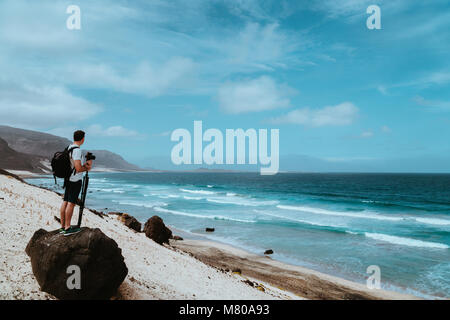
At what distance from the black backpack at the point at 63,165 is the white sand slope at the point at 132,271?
2173 millimetres

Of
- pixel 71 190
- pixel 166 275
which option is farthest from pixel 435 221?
pixel 71 190

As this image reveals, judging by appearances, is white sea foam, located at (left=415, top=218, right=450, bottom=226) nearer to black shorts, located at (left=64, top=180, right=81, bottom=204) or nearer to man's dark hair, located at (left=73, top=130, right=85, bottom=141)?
black shorts, located at (left=64, top=180, right=81, bottom=204)

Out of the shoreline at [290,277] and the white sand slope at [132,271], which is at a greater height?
the white sand slope at [132,271]

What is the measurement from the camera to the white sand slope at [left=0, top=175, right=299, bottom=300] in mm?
5473

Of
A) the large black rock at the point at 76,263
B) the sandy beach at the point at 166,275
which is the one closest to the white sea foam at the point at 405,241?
the sandy beach at the point at 166,275

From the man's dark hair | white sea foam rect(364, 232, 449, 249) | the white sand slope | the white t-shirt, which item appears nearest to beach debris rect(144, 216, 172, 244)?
the white sand slope

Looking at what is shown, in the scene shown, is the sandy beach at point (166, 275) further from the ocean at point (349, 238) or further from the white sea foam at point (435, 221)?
the white sea foam at point (435, 221)

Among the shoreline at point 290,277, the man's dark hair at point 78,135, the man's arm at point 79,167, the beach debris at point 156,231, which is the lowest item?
the shoreline at point 290,277

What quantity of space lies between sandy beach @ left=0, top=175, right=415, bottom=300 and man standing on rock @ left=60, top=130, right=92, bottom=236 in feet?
3.99

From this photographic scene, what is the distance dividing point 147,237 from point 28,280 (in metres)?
8.67

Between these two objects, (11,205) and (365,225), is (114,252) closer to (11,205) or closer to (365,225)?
(11,205)

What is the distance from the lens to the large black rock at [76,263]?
16.5ft
